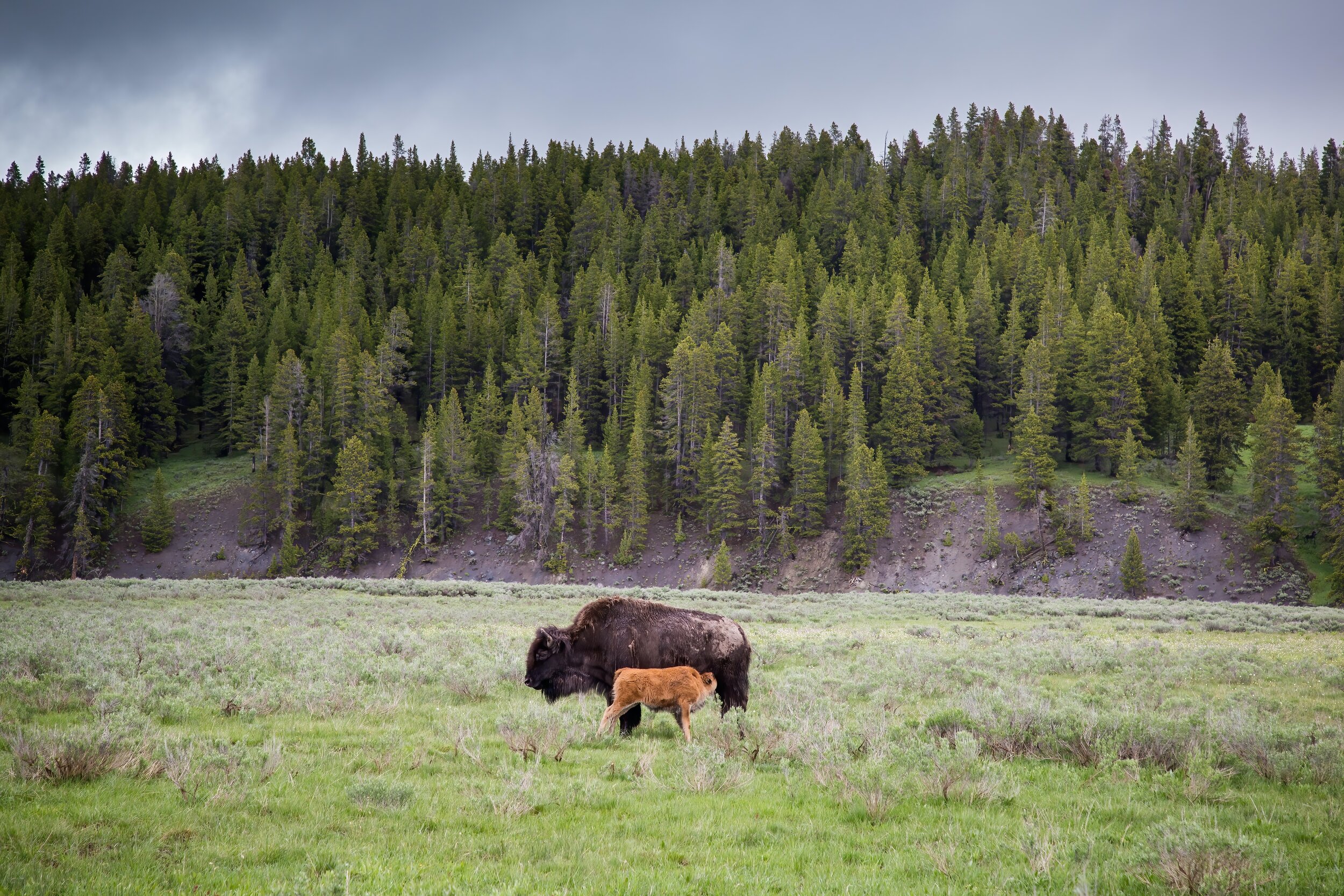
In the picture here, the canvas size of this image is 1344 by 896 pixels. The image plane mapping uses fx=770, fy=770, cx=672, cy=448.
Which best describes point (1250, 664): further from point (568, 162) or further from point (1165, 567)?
point (568, 162)

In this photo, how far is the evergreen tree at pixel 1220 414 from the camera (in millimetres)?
59875

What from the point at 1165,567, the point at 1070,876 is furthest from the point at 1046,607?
the point at 1070,876

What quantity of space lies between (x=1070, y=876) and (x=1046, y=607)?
31.6 meters

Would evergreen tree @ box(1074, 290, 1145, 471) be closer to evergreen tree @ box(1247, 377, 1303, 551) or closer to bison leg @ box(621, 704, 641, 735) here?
evergreen tree @ box(1247, 377, 1303, 551)

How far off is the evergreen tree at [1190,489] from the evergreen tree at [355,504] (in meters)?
60.6

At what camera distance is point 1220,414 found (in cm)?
6100

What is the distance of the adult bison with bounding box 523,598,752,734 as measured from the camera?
11234 millimetres

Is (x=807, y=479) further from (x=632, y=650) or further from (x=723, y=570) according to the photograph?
(x=632, y=650)

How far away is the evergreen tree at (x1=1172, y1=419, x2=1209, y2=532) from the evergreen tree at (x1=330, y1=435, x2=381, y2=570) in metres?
60.6

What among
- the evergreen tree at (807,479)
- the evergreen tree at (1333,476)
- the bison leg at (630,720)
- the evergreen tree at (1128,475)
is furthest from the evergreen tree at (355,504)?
the evergreen tree at (1333,476)

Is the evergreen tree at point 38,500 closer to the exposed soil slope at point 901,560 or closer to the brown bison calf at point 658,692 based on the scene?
the exposed soil slope at point 901,560

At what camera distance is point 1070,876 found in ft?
18.6

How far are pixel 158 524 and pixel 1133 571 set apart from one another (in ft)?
236

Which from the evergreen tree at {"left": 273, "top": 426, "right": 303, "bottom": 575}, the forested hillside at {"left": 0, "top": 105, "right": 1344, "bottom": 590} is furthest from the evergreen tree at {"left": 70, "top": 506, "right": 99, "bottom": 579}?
the evergreen tree at {"left": 273, "top": 426, "right": 303, "bottom": 575}
